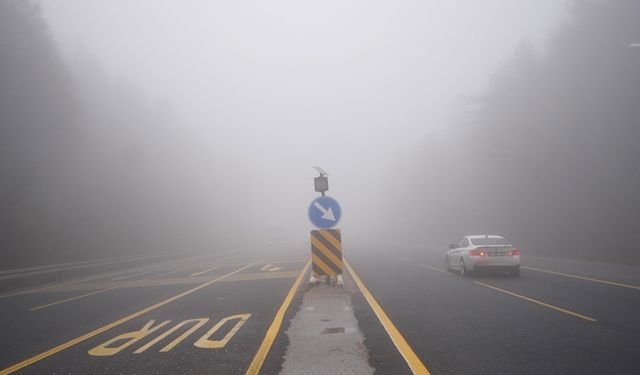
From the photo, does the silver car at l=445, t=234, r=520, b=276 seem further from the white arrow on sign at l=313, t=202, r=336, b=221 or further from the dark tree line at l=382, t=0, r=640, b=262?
the dark tree line at l=382, t=0, r=640, b=262

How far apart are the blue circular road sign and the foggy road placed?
2084 millimetres

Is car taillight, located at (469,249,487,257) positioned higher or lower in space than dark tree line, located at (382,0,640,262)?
lower

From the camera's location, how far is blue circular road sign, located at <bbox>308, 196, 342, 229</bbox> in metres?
10.6

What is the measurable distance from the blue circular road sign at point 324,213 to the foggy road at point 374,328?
208cm

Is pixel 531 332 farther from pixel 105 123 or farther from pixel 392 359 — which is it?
pixel 105 123

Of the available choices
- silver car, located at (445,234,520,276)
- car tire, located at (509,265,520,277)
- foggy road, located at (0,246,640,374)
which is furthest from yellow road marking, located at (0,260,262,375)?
car tire, located at (509,265,520,277)

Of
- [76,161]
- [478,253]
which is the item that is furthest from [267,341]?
[76,161]

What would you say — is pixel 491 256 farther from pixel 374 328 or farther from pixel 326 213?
pixel 374 328

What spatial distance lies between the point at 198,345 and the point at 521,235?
115ft

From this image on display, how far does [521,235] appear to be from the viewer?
1347 inches

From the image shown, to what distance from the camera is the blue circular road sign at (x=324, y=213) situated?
10.6m

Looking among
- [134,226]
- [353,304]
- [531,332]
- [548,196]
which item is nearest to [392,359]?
[531,332]

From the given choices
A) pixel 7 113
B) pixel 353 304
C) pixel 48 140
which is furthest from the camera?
pixel 48 140

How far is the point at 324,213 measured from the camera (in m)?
10.6
